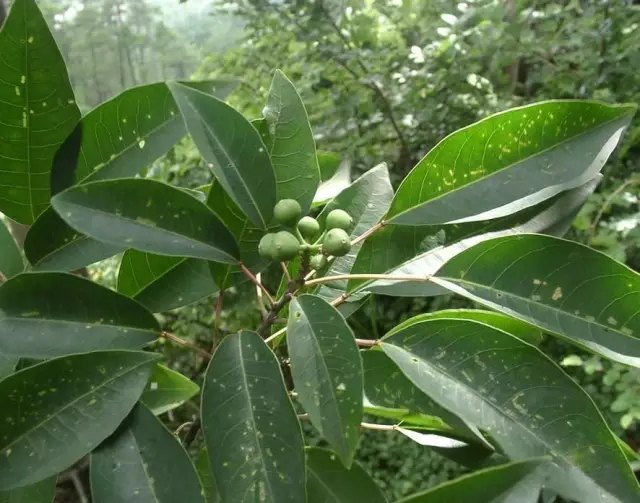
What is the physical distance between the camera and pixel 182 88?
386 millimetres

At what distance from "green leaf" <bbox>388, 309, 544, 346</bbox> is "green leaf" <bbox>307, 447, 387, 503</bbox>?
0.12 meters

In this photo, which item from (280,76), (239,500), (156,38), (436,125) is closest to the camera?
(239,500)

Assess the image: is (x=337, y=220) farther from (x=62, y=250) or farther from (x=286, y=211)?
(x=62, y=250)

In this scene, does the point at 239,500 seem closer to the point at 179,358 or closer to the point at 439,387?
the point at 439,387

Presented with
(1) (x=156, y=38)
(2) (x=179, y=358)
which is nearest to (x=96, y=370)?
(2) (x=179, y=358)

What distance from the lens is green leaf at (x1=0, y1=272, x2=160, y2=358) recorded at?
39 cm

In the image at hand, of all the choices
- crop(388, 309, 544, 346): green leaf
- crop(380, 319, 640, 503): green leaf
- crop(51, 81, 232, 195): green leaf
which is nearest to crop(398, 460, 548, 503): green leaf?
crop(380, 319, 640, 503): green leaf

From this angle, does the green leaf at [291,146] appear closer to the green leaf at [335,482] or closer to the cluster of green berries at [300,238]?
the cluster of green berries at [300,238]

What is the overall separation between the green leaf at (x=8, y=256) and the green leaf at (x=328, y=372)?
30cm

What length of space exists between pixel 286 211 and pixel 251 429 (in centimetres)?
16

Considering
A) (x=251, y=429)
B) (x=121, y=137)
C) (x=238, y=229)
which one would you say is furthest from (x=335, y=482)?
(x=121, y=137)

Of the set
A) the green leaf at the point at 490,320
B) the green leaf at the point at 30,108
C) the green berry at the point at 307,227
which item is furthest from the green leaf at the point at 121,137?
the green leaf at the point at 490,320

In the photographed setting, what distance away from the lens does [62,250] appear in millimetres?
475

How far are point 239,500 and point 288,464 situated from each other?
0.12ft
